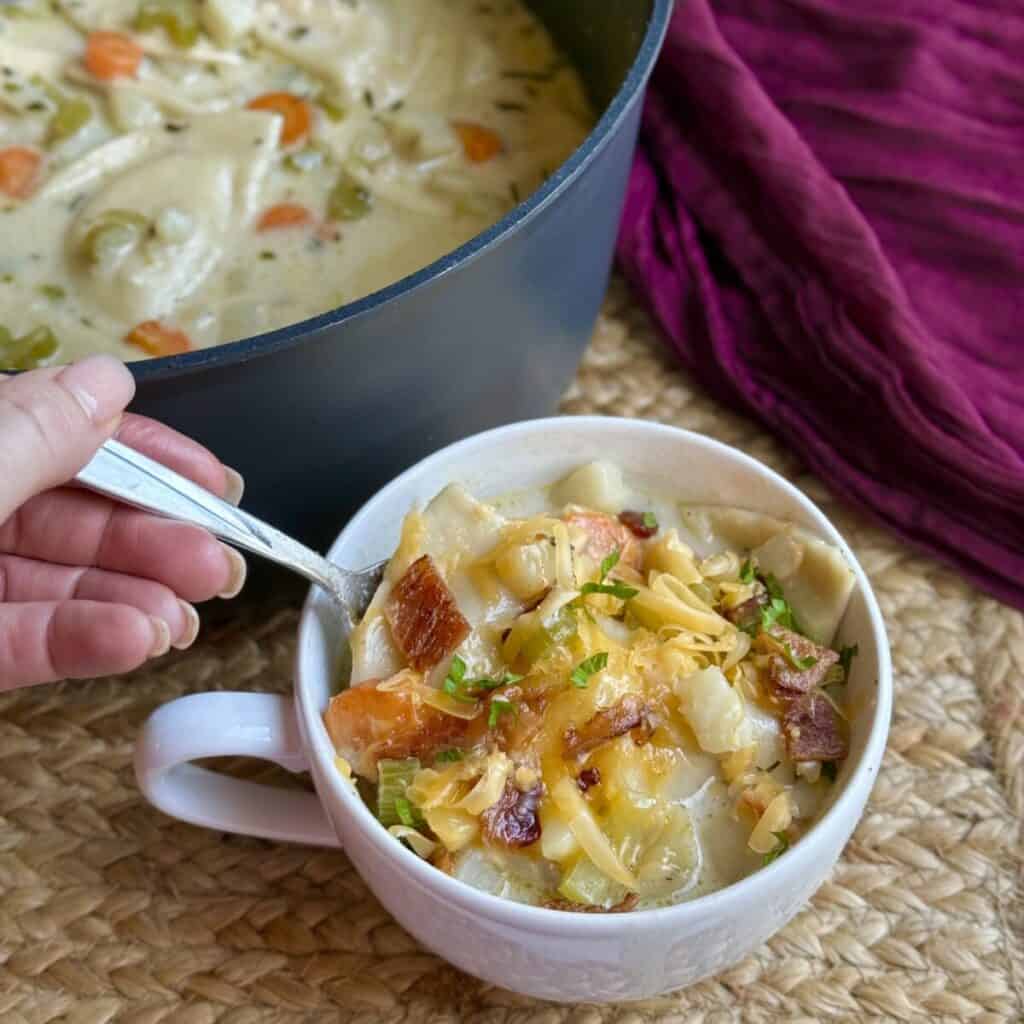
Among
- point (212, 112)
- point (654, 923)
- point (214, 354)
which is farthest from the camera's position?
point (212, 112)

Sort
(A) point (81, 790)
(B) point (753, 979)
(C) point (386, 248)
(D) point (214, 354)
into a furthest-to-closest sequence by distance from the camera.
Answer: (C) point (386, 248), (A) point (81, 790), (B) point (753, 979), (D) point (214, 354)

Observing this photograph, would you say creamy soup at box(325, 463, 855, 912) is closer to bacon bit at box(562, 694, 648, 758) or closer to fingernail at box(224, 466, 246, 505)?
bacon bit at box(562, 694, 648, 758)

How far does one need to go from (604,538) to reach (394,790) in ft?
0.84

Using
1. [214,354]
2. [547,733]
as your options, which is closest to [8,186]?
[214,354]

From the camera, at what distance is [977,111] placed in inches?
64.0

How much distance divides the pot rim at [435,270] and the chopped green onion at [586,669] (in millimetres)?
295

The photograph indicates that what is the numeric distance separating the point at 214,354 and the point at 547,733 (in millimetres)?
344

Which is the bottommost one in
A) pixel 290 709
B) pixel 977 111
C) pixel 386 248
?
pixel 290 709

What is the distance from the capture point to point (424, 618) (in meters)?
1.00

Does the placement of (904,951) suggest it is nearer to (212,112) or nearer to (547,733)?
(547,733)

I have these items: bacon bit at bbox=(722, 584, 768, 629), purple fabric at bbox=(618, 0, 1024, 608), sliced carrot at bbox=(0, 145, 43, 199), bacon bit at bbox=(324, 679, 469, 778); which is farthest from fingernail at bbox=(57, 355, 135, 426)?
purple fabric at bbox=(618, 0, 1024, 608)

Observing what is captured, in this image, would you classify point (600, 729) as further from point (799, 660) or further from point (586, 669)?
point (799, 660)

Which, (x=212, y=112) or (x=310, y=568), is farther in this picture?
(x=212, y=112)

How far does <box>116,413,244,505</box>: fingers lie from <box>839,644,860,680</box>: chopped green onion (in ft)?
1.55
